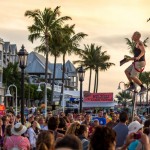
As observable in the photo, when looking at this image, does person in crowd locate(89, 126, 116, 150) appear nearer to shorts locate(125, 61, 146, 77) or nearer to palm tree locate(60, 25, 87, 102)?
shorts locate(125, 61, 146, 77)

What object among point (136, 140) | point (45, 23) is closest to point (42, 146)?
point (136, 140)

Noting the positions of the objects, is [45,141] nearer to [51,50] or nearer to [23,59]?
[23,59]

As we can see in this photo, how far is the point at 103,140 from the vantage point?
7.39 metres

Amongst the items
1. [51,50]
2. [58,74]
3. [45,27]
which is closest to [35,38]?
[45,27]

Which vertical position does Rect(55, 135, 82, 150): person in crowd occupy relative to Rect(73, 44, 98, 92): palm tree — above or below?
below

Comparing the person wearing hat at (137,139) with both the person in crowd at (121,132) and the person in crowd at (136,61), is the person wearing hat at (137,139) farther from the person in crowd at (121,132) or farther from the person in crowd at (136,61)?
the person in crowd at (136,61)

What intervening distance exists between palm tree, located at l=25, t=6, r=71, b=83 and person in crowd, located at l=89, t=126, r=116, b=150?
56.2m

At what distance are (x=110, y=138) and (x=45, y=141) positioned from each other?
147 cm

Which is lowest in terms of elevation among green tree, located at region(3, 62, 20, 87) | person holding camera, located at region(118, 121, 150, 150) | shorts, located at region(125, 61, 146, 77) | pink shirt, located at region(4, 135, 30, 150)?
pink shirt, located at region(4, 135, 30, 150)

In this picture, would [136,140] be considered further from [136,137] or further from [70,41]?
[70,41]

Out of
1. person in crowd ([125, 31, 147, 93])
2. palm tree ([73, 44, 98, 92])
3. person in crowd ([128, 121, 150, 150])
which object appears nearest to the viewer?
person in crowd ([128, 121, 150, 150])

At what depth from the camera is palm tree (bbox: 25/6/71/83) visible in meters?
64.2

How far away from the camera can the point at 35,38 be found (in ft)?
212

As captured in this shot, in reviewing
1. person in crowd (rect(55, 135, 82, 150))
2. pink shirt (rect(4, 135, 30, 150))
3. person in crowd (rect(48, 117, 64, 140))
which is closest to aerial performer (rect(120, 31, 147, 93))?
person in crowd (rect(48, 117, 64, 140))
